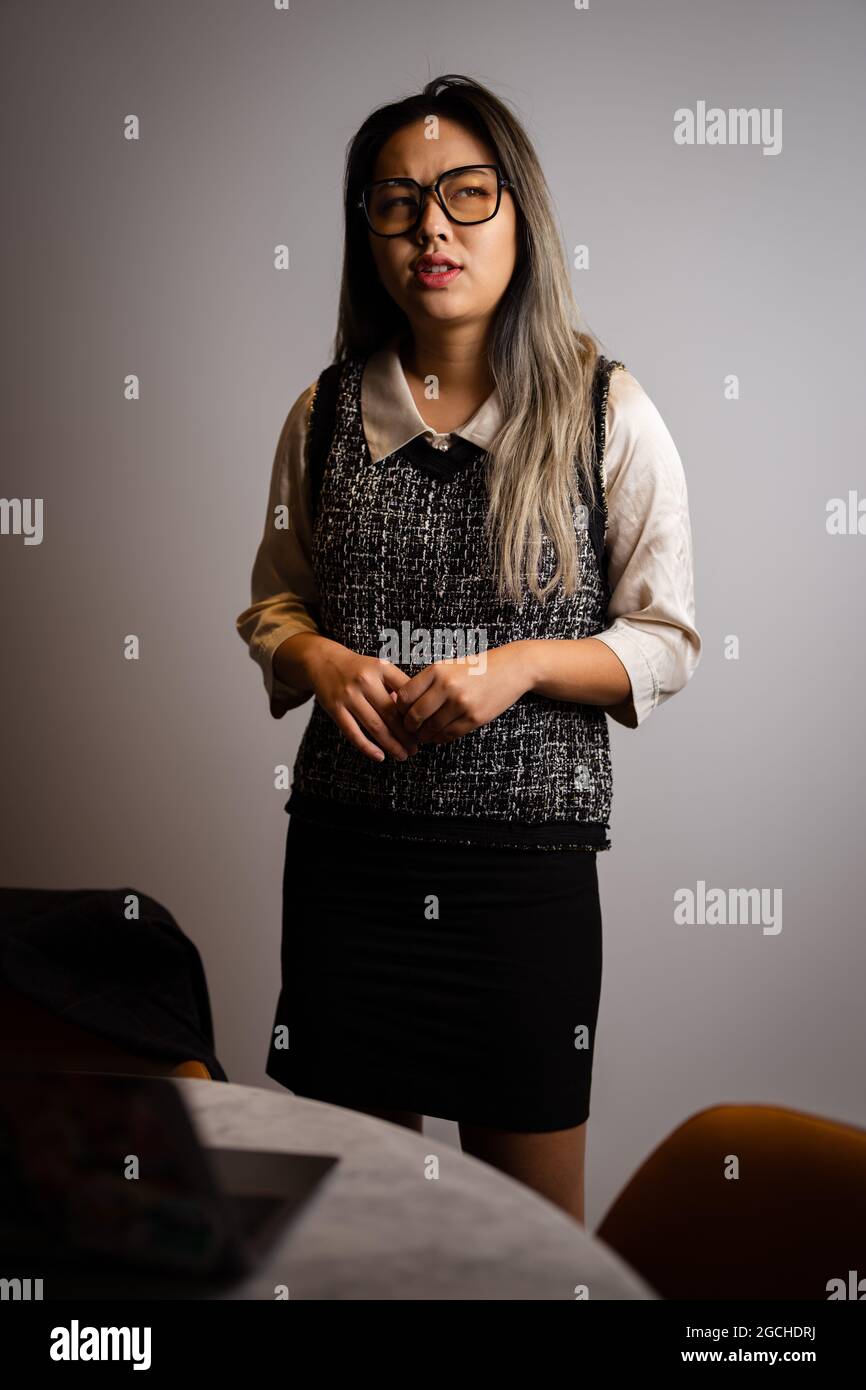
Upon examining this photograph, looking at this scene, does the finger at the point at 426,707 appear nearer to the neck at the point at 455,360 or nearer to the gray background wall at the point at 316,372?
the neck at the point at 455,360

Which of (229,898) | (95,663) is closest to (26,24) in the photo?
(95,663)

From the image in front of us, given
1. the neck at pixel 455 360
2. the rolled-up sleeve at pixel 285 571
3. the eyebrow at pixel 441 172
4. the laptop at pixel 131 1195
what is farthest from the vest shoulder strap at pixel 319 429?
the laptop at pixel 131 1195

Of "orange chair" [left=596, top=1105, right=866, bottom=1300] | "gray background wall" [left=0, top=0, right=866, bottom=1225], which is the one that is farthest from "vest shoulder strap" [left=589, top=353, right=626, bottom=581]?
"gray background wall" [left=0, top=0, right=866, bottom=1225]

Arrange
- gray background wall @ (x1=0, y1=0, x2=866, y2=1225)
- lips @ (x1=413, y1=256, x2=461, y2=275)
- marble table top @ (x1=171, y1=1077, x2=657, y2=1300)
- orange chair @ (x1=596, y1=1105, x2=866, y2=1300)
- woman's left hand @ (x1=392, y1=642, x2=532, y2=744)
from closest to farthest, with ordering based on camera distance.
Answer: marble table top @ (x1=171, y1=1077, x2=657, y2=1300), orange chair @ (x1=596, y1=1105, x2=866, y2=1300), woman's left hand @ (x1=392, y1=642, x2=532, y2=744), lips @ (x1=413, y1=256, x2=461, y2=275), gray background wall @ (x1=0, y1=0, x2=866, y2=1225)

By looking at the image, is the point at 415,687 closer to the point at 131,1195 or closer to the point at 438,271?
the point at 438,271

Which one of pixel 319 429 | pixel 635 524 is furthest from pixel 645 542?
pixel 319 429

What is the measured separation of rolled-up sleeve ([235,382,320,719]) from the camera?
5.03 ft

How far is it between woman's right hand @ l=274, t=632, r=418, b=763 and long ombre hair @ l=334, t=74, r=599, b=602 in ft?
0.57

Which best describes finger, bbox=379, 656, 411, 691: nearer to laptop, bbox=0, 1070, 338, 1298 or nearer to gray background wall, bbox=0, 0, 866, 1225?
laptop, bbox=0, 1070, 338, 1298

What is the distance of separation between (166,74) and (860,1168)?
2.31m

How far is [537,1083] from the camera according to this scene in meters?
1.40

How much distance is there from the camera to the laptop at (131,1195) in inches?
26.7

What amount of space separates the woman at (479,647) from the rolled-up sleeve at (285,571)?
66 mm
